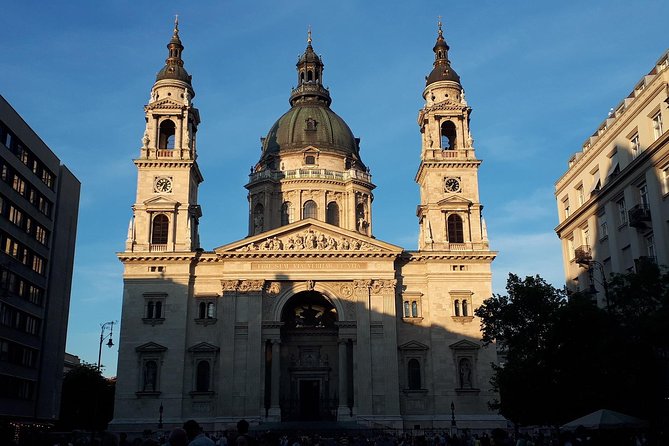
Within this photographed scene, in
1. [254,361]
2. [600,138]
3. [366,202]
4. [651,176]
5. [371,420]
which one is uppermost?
[366,202]

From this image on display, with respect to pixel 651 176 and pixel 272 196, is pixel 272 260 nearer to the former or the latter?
pixel 272 196

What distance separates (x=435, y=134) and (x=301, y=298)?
708 inches

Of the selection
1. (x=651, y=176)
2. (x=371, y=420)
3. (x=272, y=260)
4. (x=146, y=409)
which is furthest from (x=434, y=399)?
(x=651, y=176)

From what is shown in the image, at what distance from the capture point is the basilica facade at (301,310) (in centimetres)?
5322

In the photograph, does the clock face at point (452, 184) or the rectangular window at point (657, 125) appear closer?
the rectangular window at point (657, 125)

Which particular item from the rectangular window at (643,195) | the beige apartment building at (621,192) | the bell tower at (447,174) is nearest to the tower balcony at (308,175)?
the bell tower at (447,174)

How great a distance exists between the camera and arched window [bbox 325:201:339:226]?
67312 mm

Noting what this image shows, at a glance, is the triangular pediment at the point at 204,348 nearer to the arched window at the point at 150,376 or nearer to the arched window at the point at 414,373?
the arched window at the point at 150,376

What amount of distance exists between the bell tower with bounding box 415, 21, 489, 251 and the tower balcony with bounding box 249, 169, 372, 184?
7.56 metres

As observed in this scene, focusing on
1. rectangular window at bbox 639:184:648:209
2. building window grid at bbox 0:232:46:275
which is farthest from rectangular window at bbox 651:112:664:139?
building window grid at bbox 0:232:46:275

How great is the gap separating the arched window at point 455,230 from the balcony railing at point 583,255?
14.9m

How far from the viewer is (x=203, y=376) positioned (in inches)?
2140

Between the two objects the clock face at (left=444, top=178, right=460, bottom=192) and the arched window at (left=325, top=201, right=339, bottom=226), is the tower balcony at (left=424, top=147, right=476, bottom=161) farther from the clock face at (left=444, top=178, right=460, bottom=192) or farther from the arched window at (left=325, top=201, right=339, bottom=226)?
the arched window at (left=325, top=201, right=339, bottom=226)

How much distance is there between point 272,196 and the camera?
6781 cm
